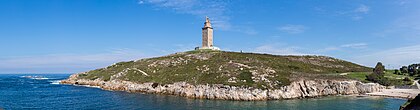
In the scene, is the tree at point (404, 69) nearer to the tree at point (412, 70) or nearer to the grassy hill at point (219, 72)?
the tree at point (412, 70)

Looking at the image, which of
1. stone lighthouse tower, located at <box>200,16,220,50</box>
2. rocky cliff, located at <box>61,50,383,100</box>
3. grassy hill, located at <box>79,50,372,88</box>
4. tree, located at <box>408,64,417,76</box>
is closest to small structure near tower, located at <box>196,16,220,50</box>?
stone lighthouse tower, located at <box>200,16,220,50</box>

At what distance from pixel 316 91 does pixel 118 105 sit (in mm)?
44340

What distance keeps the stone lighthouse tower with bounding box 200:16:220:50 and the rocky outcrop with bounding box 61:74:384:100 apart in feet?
173

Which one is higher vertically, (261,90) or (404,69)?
(404,69)

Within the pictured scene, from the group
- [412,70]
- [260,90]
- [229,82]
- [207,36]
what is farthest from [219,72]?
[412,70]

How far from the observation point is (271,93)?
61406 millimetres

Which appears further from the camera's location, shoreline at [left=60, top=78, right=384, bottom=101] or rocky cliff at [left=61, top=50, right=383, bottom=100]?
rocky cliff at [left=61, top=50, right=383, bottom=100]

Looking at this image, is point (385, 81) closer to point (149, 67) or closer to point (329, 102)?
point (329, 102)

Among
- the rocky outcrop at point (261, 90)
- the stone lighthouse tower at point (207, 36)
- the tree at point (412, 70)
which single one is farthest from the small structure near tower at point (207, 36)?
the tree at point (412, 70)

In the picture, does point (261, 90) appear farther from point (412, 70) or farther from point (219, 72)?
point (412, 70)

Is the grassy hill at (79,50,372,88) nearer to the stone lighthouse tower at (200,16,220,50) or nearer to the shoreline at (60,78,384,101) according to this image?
the shoreline at (60,78,384,101)

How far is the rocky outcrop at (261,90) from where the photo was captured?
2400 inches

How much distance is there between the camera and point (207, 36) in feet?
419

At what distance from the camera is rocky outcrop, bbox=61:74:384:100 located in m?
61.0
